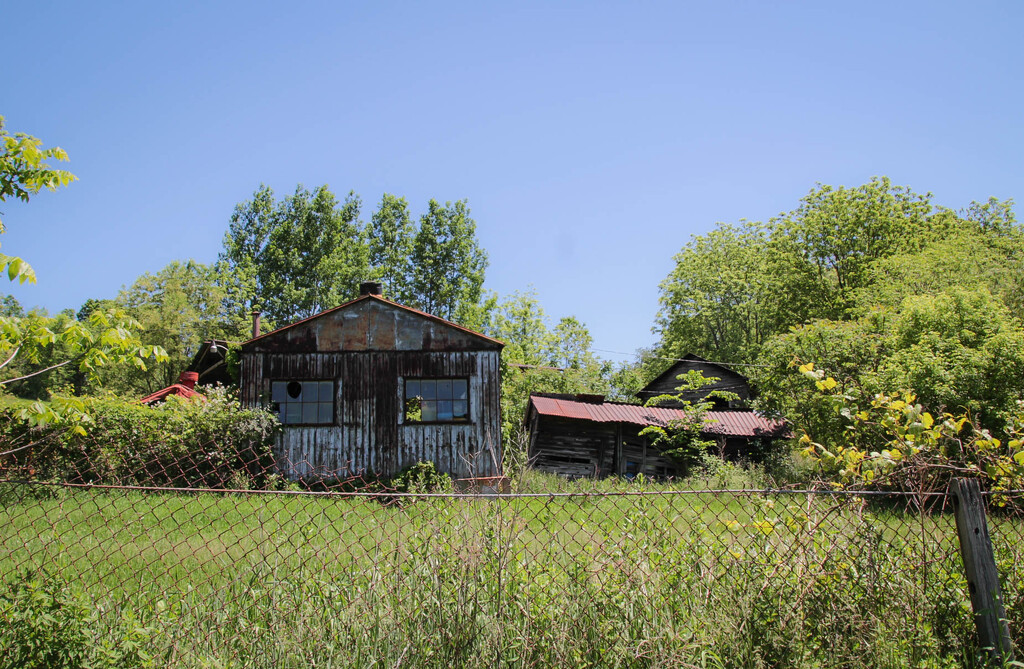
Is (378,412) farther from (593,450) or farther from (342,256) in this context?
(342,256)

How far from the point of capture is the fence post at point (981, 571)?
9.34 feet

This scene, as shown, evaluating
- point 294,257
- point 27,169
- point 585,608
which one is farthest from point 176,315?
point 585,608

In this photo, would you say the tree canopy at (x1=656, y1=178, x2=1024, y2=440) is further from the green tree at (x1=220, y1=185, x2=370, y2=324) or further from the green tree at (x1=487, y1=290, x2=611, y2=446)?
the green tree at (x1=220, y1=185, x2=370, y2=324)

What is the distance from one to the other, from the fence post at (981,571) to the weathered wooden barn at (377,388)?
11.0 metres

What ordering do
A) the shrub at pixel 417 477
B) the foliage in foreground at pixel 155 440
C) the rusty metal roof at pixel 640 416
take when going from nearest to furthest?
1. the foliage in foreground at pixel 155 440
2. the shrub at pixel 417 477
3. the rusty metal roof at pixel 640 416

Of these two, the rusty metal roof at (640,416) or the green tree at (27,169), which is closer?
the green tree at (27,169)

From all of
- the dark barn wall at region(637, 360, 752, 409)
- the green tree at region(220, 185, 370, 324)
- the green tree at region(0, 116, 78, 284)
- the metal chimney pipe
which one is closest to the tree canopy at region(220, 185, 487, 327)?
the green tree at region(220, 185, 370, 324)

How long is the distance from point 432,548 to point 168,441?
414 inches

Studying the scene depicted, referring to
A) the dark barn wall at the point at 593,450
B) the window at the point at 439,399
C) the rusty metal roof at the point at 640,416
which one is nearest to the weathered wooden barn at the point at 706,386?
the rusty metal roof at the point at 640,416

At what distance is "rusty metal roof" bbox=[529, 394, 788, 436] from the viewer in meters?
18.2

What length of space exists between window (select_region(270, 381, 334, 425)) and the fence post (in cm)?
1253

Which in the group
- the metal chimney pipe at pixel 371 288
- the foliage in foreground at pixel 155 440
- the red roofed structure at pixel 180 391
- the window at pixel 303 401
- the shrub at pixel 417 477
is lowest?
the shrub at pixel 417 477

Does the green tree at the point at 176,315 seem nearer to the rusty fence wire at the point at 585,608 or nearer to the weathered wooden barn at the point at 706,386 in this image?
the weathered wooden barn at the point at 706,386

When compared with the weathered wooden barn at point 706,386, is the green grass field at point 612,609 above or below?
below
